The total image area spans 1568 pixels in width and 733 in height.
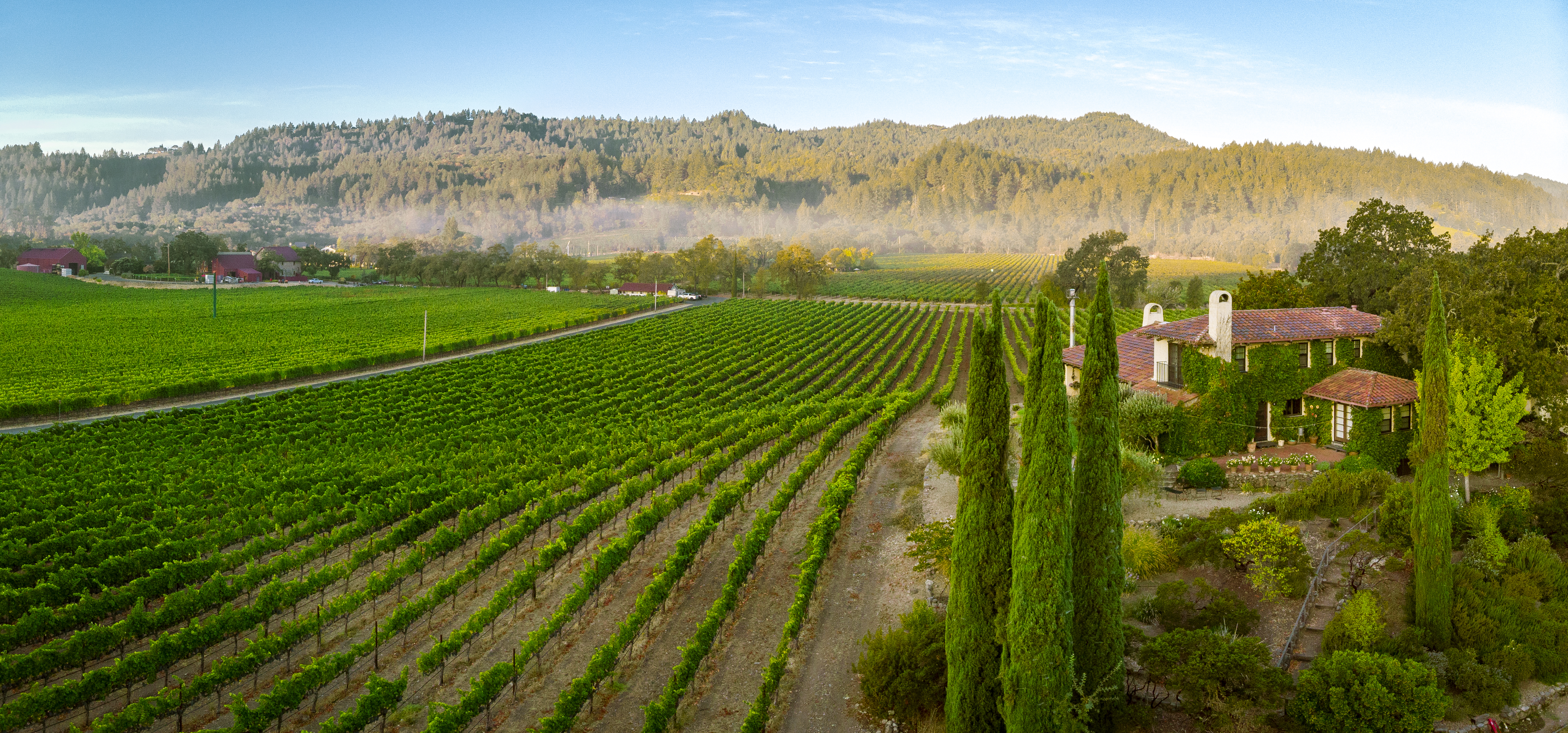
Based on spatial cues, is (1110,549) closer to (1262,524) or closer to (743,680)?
(743,680)

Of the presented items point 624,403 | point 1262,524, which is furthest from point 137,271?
point 1262,524

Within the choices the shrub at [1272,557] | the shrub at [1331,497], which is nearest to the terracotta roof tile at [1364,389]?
the shrub at [1331,497]

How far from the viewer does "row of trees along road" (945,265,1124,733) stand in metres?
12.5

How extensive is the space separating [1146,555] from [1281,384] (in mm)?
14115

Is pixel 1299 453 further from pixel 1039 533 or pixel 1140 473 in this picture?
pixel 1039 533

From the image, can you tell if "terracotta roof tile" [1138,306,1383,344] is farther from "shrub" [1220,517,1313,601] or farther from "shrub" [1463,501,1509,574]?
"shrub" [1220,517,1313,601]

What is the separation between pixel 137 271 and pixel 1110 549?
516ft

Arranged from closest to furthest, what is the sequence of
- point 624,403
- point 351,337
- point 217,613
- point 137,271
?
point 217,613, point 624,403, point 351,337, point 137,271

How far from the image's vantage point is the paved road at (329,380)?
36.3m

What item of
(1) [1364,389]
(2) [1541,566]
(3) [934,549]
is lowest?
(2) [1541,566]

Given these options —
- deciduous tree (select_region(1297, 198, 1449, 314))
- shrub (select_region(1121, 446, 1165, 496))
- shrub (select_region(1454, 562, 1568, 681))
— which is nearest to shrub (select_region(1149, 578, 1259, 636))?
shrub (select_region(1454, 562, 1568, 681))

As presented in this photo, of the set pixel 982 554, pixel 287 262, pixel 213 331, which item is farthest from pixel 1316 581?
pixel 287 262

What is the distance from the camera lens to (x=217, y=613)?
701 inches

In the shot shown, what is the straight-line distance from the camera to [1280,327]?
30812mm
